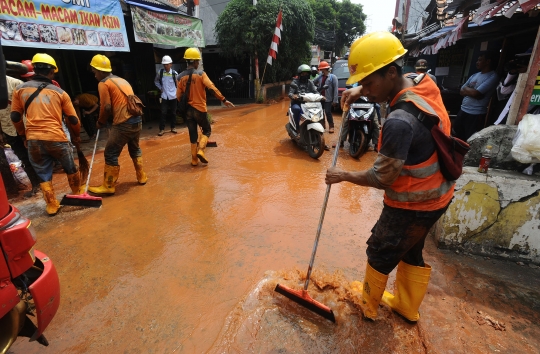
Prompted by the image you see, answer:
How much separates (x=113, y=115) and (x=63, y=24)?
A: 2622mm

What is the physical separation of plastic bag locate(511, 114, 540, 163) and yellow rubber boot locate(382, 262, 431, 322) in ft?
5.22

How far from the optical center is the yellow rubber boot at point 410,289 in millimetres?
2305

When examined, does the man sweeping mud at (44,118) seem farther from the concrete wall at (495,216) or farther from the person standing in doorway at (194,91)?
the concrete wall at (495,216)

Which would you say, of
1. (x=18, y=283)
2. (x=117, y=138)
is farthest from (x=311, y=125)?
(x=18, y=283)

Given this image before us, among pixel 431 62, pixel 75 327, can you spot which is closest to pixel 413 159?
pixel 75 327

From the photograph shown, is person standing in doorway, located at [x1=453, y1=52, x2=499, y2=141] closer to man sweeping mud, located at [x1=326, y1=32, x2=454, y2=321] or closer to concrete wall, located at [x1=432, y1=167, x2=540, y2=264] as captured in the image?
concrete wall, located at [x1=432, y1=167, x2=540, y2=264]

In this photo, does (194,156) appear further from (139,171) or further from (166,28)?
(166,28)

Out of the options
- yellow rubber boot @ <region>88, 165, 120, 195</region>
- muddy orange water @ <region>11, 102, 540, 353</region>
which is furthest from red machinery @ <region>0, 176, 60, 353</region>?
yellow rubber boot @ <region>88, 165, 120, 195</region>

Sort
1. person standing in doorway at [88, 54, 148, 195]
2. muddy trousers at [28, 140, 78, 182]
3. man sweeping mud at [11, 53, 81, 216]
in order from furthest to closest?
1. person standing in doorway at [88, 54, 148, 195]
2. muddy trousers at [28, 140, 78, 182]
3. man sweeping mud at [11, 53, 81, 216]

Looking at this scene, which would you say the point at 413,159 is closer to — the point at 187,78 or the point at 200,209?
the point at 200,209

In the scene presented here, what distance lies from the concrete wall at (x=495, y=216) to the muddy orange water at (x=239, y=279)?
17 centimetres

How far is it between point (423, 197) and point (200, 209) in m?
3.01

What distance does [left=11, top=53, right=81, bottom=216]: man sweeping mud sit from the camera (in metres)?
3.75

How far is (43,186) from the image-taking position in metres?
4.04
